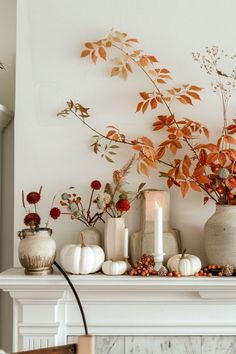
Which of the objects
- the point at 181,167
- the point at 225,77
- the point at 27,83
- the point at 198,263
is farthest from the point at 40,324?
the point at 225,77

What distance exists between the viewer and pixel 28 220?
6.76 feet

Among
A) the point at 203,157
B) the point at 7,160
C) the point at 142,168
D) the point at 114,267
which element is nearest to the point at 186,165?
the point at 203,157

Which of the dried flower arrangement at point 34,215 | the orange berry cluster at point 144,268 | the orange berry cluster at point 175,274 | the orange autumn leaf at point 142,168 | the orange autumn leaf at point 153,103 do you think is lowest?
the orange berry cluster at point 175,274

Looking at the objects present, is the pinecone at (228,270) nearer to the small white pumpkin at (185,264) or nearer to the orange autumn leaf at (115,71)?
the small white pumpkin at (185,264)

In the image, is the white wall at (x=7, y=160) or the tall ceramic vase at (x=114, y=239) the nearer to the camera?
the tall ceramic vase at (x=114, y=239)

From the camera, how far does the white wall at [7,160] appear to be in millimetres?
2414

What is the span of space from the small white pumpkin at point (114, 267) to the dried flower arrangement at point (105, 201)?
0.21 m

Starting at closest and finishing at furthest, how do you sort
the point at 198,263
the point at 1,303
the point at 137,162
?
the point at 198,263, the point at 137,162, the point at 1,303

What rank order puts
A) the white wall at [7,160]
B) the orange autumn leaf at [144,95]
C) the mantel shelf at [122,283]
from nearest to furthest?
1. the mantel shelf at [122,283]
2. the orange autumn leaf at [144,95]
3. the white wall at [7,160]

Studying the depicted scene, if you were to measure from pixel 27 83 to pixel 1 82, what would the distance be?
0.29 m

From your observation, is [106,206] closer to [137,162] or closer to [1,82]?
[137,162]

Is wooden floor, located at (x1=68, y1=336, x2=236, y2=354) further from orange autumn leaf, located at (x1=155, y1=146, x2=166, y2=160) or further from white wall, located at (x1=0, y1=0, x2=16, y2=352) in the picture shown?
orange autumn leaf, located at (x1=155, y1=146, x2=166, y2=160)

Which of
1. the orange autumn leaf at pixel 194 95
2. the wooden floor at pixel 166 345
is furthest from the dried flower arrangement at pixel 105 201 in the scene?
the wooden floor at pixel 166 345

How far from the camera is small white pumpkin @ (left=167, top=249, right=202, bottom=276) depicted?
2027 mm
